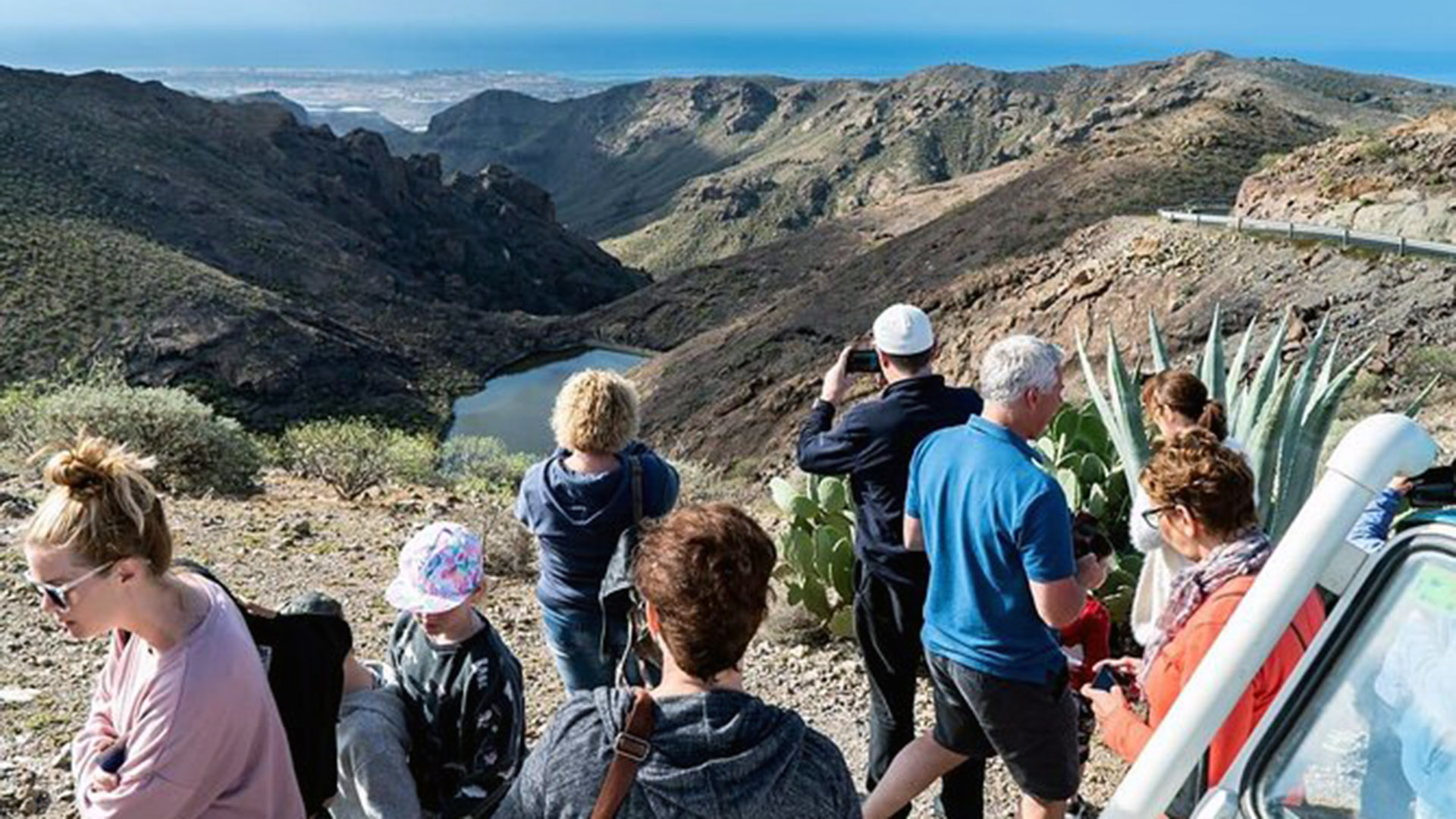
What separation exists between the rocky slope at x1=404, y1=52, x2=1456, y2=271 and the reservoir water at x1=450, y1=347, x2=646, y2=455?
842 inches

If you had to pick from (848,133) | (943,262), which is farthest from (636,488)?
(848,133)

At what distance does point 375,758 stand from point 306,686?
296 millimetres

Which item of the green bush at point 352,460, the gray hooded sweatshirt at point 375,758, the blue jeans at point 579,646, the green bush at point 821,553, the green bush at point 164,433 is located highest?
the gray hooded sweatshirt at point 375,758

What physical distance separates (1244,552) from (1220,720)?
1.19 m

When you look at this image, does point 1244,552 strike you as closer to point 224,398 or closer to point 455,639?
point 455,639

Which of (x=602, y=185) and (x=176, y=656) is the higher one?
(x=176, y=656)

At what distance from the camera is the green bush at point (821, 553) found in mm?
5785

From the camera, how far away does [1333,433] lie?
27.1 ft

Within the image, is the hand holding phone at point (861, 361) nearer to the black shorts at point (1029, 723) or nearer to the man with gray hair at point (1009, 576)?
the man with gray hair at point (1009, 576)

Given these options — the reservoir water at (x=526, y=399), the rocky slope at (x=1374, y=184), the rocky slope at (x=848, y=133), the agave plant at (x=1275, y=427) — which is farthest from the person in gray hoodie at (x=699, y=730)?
the rocky slope at (x=848, y=133)

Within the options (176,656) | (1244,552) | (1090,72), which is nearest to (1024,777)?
(1244,552)

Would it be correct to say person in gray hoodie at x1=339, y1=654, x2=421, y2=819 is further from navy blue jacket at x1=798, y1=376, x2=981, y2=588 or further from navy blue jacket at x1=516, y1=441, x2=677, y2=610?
navy blue jacket at x1=798, y1=376, x2=981, y2=588

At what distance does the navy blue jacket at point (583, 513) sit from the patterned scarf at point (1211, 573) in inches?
66.0

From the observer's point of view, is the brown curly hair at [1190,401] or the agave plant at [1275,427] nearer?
the brown curly hair at [1190,401]
